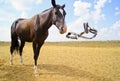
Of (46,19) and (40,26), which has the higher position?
(46,19)

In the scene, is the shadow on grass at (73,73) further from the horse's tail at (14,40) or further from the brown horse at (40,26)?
the horse's tail at (14,40)

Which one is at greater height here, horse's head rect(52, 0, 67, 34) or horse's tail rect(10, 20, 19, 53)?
horse's head rect(52, 0, 67, 34)

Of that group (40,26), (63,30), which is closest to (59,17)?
(63,30)

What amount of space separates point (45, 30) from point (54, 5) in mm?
1196

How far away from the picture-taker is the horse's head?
8.10 m

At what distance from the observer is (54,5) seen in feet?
28.4

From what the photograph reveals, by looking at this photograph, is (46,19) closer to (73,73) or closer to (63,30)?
(63,30)

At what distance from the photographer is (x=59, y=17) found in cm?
834

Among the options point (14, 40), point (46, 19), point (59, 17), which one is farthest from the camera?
point (14, 40)

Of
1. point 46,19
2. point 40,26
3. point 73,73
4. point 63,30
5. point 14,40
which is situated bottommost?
point 73,73

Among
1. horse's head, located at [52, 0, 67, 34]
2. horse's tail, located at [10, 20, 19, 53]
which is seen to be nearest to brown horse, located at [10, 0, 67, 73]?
horse's head, located at [52, 0, 67, 34]

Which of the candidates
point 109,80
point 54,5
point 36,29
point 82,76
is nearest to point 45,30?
point 36,29

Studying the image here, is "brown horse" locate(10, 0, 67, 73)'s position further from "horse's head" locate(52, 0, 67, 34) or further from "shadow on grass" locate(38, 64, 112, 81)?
"shadow on grass" locate(38, 64, 112, 81)

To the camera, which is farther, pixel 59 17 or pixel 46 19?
pixel 46 19
